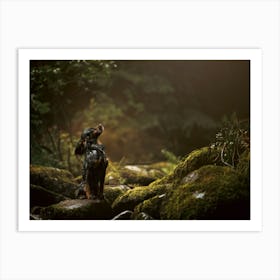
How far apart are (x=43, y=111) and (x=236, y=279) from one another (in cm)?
179

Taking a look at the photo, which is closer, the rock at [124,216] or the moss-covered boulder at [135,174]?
the rock at [124,216]

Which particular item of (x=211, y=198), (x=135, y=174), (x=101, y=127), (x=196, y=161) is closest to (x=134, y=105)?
(x=101, y=127)

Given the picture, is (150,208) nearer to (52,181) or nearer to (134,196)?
(134,196)

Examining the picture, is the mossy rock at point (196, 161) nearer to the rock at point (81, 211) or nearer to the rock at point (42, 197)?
the rock at point (81, 211)

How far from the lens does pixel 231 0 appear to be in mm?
3326

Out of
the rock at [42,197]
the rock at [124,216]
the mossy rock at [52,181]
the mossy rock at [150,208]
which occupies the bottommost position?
the rock at [124,216]

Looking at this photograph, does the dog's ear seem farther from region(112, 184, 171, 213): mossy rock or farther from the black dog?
region(112, 184, 171, 213): mossy rock

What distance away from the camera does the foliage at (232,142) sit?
325 centimetres

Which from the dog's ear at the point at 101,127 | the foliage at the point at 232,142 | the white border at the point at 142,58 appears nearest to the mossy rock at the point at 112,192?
the white border at the point at 142,58

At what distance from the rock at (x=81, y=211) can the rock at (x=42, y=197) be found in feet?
0.16

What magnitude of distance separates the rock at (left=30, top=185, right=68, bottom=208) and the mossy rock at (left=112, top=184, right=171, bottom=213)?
0.39 metres

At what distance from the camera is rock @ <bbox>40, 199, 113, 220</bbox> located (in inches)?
128
